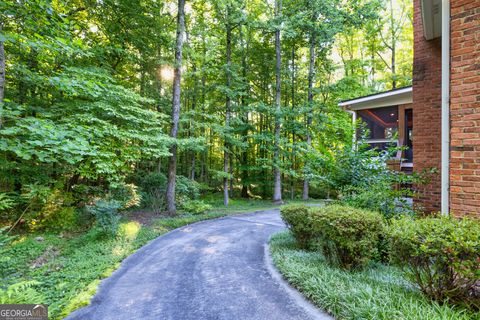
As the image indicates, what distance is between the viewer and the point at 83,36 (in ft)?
28.5

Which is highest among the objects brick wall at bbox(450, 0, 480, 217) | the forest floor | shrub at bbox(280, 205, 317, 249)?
brick wall at bbox(450, 0, 480, 217)

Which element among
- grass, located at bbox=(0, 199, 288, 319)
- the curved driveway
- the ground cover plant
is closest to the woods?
grass, located at bbox=(0, 199, 288, 319)

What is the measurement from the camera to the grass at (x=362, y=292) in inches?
89.1

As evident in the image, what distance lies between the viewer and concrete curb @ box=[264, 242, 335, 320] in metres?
2.67

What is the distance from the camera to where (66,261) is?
4957 mm

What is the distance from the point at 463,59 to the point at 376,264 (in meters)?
3.22

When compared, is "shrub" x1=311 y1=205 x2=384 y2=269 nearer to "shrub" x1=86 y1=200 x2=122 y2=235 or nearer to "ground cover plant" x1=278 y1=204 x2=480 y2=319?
"ground cover plant" x1=278 y1=204 x2=480 y2=319

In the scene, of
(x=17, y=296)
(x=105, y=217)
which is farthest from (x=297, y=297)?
(x=105, y=217)

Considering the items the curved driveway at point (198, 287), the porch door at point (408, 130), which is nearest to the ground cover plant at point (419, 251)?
the curved driveway at point (198, 287)

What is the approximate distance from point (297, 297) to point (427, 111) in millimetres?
4586

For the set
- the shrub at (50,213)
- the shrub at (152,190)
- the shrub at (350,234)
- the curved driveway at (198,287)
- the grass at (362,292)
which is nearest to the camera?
the grass at (362,292)

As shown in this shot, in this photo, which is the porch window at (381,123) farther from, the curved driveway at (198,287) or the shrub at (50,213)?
the shrub at (50,213)

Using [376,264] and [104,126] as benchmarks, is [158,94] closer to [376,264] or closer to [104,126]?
[104,126]

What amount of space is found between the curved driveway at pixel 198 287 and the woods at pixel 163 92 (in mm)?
2321
